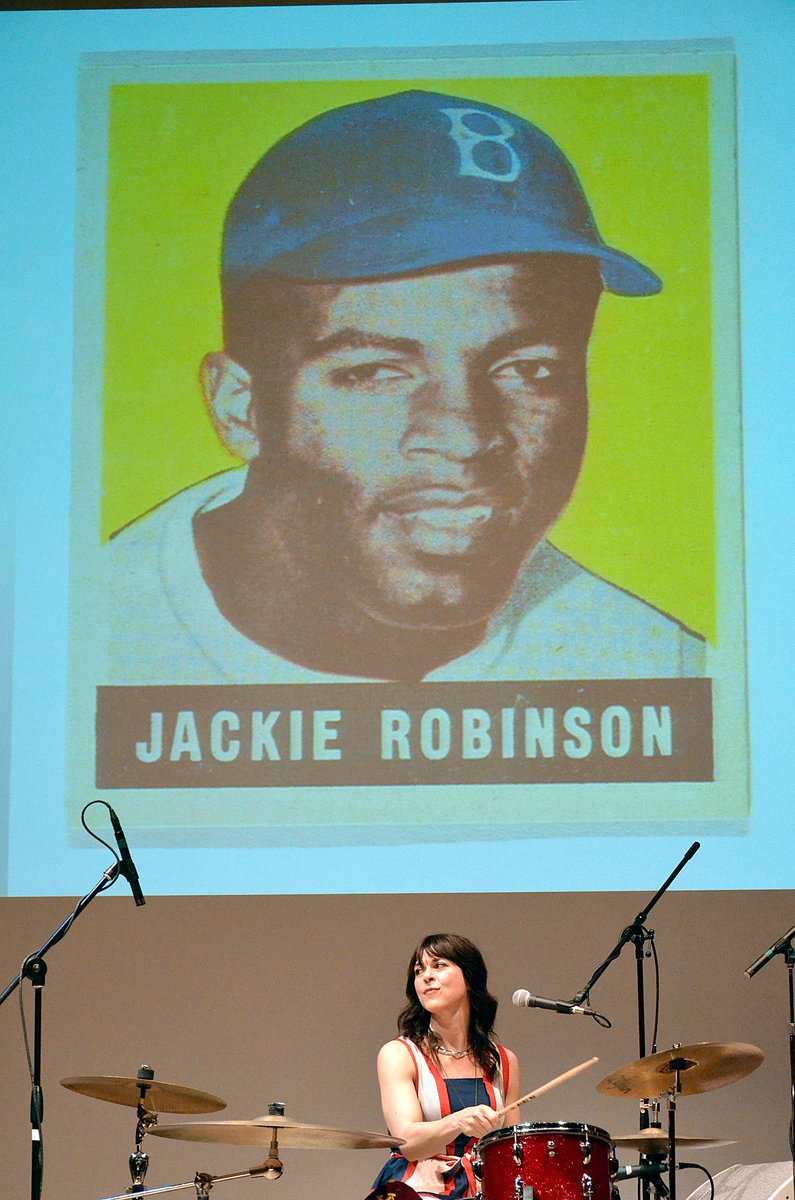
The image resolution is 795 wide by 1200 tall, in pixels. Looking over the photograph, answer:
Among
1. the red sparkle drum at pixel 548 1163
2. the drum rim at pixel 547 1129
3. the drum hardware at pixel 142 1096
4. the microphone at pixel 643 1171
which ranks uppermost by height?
the drum hardware at pixel 142 1096

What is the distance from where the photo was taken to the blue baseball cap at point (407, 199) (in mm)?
5156

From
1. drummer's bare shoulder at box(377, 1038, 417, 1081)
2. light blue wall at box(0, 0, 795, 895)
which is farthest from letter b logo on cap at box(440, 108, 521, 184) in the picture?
drummer's bare shoulder at box(377, 1038, 417, 1081)

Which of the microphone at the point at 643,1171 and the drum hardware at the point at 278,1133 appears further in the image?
the microphone at the point at 643,1171

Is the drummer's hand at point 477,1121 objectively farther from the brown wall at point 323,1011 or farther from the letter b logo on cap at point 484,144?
the letter b logo on cap at point 484,144

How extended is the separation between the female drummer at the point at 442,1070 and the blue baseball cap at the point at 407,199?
6.64 ft

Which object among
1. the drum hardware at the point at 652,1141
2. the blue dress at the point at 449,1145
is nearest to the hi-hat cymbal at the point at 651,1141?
the drum hardware at the point at 652,1141

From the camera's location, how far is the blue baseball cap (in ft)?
16.9

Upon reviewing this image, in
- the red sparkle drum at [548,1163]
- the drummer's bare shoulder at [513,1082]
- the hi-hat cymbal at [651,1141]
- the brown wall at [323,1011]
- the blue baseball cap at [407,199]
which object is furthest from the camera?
the blue baseball cap at [407,199]

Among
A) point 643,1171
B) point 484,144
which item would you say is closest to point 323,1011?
point 643,1171

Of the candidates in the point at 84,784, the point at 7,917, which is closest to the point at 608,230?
the point at 84,784

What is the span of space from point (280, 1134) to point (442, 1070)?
642 mm

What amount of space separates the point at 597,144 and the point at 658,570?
1291mm

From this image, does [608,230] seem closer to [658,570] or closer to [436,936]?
[658,570]

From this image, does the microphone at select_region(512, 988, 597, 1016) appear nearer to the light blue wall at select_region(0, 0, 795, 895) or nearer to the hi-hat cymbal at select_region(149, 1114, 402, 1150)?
the hi-hat cymbal at select_region(149, 1114, 402, 1150)
